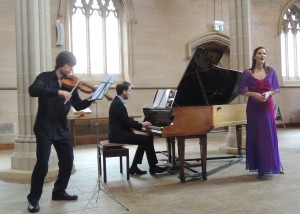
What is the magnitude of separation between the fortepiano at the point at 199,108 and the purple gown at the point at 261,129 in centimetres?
34

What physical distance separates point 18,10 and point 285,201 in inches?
179

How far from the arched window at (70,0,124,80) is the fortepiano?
5234 millimetres

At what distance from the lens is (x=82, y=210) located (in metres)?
3.62

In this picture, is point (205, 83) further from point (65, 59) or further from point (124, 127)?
point (65, 59)

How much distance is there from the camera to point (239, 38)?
23.2 ft

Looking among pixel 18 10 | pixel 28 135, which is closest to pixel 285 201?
pixel 28 135

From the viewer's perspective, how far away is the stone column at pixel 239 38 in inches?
277

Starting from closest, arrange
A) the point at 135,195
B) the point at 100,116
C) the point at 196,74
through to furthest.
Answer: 1. the point at 135,195
2. the point at 196,74
3. the point at 100,116

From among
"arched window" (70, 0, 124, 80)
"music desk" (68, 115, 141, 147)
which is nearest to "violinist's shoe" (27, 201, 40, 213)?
Answer: "music desk" (68, 115, 141, 147)

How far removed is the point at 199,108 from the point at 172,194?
1.17m

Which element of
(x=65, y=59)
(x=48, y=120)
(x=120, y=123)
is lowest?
(x=120, y=123)

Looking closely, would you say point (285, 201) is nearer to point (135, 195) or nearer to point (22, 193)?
point (135, 195)

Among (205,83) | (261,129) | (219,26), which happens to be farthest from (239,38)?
(219,26)

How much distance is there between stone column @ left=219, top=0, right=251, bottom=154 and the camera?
7027mm
